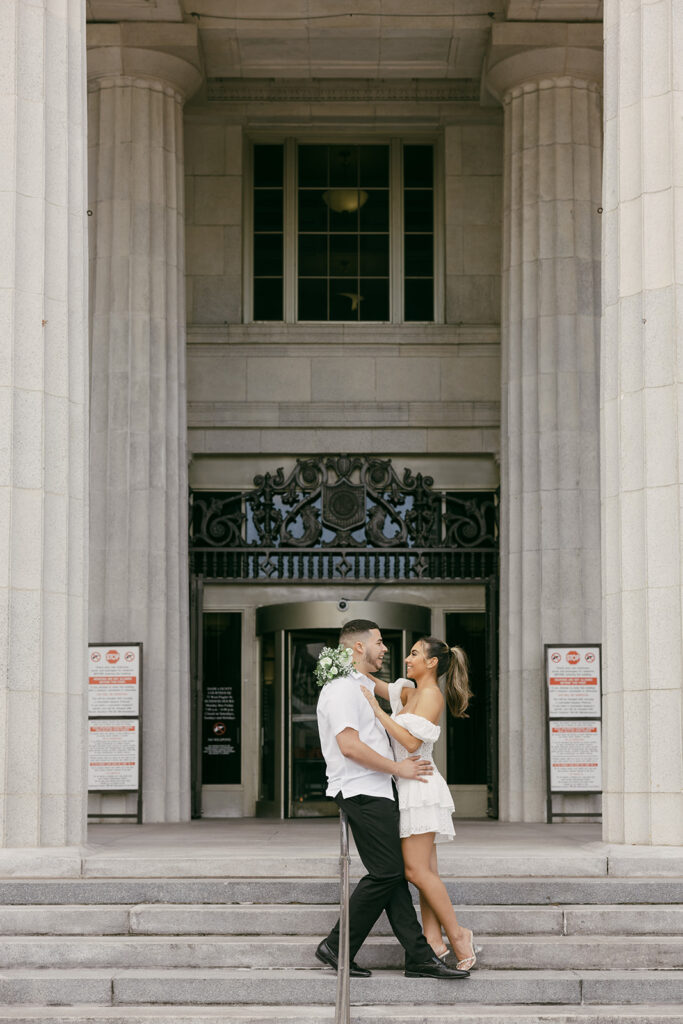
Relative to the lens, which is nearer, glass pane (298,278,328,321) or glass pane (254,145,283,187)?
glass pane (298,278,328,321)

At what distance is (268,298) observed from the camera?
21172 millimetres

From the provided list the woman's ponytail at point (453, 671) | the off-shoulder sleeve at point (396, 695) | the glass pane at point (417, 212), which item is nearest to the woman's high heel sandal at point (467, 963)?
the woman's ponytail at point (453, 671)

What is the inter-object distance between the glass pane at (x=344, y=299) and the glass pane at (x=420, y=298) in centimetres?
74

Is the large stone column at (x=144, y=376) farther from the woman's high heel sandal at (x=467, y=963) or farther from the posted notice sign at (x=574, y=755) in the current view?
the woman's high heel sandal at (x=467, y=963)

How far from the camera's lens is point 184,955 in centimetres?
913

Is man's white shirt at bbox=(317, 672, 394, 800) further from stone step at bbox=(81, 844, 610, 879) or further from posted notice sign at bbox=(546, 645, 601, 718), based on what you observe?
posted notice sign at bbox=(546, 645, 601, 718)

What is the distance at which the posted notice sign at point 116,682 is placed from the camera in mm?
17578

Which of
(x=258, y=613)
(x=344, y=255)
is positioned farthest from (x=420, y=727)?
(x=344, y=255)

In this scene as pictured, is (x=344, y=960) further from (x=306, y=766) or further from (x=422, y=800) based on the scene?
(x=306, y=766)

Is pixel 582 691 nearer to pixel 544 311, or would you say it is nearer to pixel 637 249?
pixel 544 311

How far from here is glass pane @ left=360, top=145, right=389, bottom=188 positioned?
21547mm

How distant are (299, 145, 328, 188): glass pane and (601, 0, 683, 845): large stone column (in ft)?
31.4

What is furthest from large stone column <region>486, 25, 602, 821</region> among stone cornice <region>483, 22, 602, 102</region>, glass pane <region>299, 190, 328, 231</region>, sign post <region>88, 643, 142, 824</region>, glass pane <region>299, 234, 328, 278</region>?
sign post <region>88, 643, 142, 824</region>

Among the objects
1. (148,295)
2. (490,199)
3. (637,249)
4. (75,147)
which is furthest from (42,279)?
(490,199)
